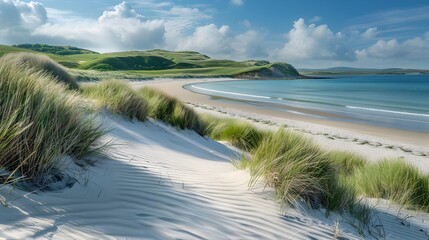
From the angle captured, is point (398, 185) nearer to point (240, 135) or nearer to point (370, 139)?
point (240, 135)

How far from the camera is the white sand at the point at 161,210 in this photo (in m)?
2.43

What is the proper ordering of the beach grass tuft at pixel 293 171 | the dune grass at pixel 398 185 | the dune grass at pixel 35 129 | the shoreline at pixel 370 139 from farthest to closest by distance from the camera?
the shoreline at pixel 370 139 < the dune grass at pixel 398 185 < the beach grass tuft at pixel 293 171 < the dune grass at pixel 35 129

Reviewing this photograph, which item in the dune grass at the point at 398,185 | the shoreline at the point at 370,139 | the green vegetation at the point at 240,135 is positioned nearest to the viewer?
the dune grass at the point at 398,185

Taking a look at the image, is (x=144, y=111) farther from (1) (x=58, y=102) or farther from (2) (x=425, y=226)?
(2) (x=425, y=226)

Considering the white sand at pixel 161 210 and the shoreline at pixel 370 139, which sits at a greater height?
the white sand at pixel 161 210

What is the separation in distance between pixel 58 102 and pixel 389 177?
5.21 metres

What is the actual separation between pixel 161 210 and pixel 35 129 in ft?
4.74

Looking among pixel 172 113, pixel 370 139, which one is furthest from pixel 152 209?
pixel 370 139

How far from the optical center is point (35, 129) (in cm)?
328

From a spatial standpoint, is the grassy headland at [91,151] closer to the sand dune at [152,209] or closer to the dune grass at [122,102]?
the sand dune at [152,209]

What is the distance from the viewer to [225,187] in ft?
13.4

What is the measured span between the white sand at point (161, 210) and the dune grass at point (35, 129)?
303 mm

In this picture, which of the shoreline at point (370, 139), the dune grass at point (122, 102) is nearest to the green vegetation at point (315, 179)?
the shoreline at point (370, 139)

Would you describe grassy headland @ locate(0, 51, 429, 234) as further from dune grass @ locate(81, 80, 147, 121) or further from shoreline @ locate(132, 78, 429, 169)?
shoreline @ locate(132, 78, 429, 169)
